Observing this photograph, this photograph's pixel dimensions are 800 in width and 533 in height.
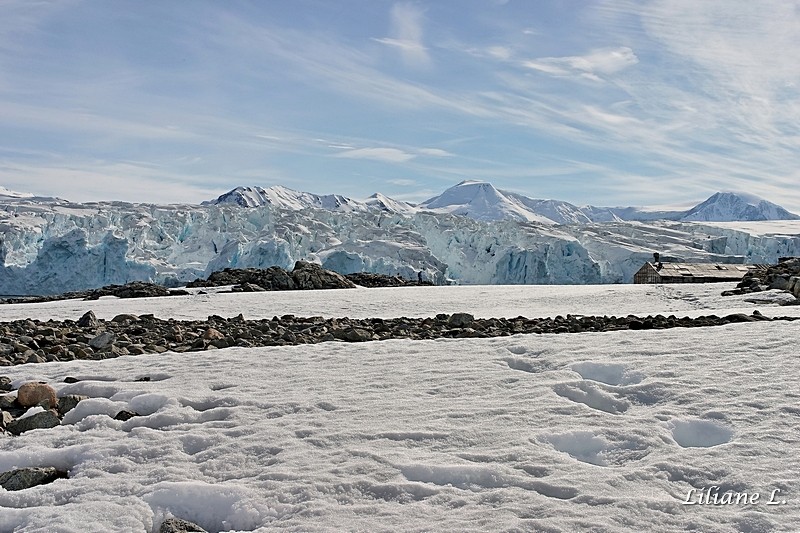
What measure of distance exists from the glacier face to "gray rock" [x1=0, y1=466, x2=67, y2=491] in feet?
114

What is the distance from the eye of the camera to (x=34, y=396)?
4.57 meters

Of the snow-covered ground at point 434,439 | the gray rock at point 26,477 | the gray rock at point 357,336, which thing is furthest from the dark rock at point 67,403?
the gray rock at point 357,336

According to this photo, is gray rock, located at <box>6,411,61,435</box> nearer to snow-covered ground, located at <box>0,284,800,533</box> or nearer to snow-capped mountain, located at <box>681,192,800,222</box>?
snow-covered ground, located at <box>0,284,800,533</box>

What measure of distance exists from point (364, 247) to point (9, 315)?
1204 inches

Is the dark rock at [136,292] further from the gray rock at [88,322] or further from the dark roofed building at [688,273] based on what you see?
the dark roofed building at [688,273]

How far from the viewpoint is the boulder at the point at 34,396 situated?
456cm

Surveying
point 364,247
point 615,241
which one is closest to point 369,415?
point 364,247

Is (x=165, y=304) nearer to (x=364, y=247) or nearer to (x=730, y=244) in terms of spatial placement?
(x=364, y=247)

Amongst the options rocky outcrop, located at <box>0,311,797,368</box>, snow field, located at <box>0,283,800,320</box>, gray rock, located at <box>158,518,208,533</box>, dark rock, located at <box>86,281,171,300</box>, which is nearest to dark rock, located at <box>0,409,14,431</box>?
gray rock, located at <box>158,518,208,533</box>

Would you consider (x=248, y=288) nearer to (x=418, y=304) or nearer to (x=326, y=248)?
(x=418, y=304)

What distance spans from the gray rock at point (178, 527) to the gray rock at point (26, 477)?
0.89 m

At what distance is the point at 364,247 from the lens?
42.1 m

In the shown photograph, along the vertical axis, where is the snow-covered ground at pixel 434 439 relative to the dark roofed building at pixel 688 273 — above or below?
below

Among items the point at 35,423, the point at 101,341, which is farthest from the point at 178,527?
the point at 101,341
